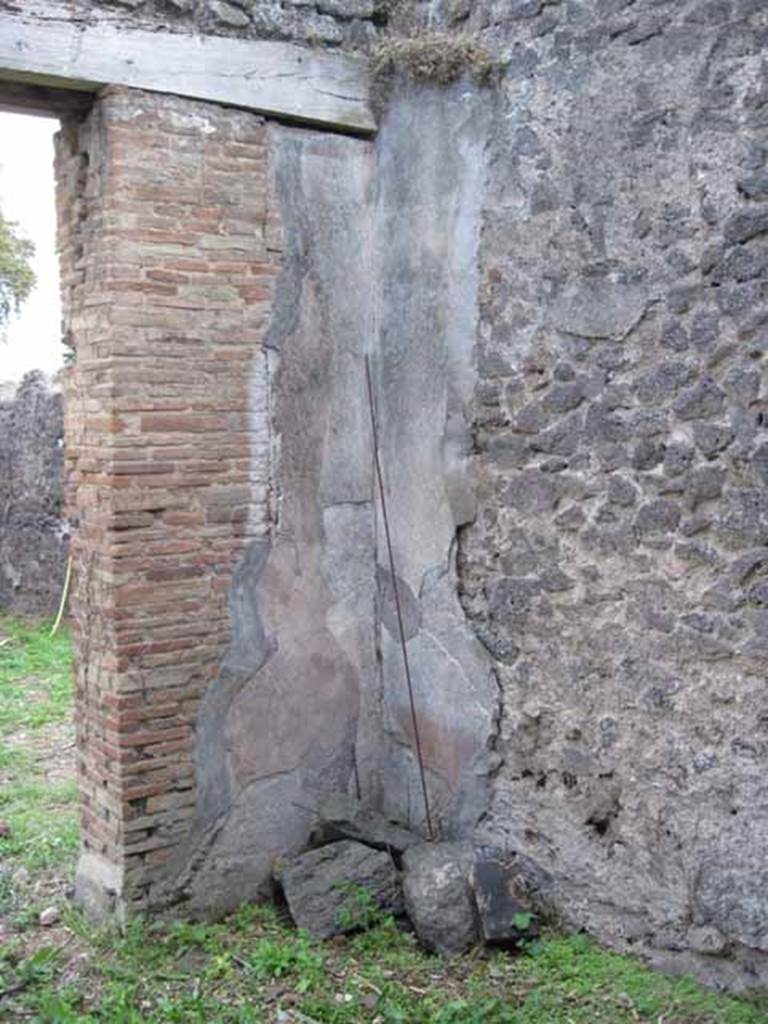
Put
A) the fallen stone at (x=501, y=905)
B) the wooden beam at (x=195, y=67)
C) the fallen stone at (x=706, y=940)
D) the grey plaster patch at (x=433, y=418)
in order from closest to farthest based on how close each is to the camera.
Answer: the fallen stone at (x=706, y=940) → the wooden beam at (x=195, y=67) → the fallen stone at (x=501, y=905) → the grey plaster patch at (x=433, y=418)

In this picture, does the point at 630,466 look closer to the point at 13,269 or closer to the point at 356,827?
the point at 356,827

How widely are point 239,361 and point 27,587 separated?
6917mm

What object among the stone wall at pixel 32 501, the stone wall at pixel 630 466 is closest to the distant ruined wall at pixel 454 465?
the stone wall at pixel 630 466

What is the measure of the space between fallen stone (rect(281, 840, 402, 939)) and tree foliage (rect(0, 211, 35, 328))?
657 inches

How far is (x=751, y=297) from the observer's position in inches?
150

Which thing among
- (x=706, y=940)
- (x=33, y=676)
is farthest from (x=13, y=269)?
(x=706, y=940)

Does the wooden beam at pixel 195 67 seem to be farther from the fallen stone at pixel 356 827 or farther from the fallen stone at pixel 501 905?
the fallen stone at pixel 501 905

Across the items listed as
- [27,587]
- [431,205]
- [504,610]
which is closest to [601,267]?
[431,205]

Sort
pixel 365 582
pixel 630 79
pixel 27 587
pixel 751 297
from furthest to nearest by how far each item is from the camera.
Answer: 1. pixel 27 587
2. pixel 365 582
3. pixel 630 79
4. pixel 751 297

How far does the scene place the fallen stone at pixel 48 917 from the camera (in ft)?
15.9

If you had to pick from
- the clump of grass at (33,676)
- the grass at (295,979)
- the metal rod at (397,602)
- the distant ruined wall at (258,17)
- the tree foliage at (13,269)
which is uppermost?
the tree foliage at (13,269)

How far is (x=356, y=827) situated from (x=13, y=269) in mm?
16851

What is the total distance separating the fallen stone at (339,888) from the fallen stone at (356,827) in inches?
3.1

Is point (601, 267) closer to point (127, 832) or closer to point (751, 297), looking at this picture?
point (751, 297)
